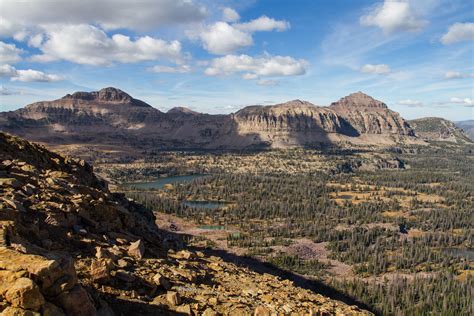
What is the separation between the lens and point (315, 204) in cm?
18288

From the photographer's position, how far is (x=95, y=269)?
18969 mm

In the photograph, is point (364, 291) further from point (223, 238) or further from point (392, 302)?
point (223, 238)

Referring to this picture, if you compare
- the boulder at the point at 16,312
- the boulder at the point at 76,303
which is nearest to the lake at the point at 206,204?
the boulder at the point at 76,303

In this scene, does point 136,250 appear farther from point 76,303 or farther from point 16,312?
point 16,312

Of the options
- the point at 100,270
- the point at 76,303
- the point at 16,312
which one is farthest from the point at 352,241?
the point at 16,312

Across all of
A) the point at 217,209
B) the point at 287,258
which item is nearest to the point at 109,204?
the point at 287,258

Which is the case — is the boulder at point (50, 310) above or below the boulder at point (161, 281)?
above

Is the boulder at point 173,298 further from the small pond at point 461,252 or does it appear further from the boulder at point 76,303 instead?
the small pond at point 461,252

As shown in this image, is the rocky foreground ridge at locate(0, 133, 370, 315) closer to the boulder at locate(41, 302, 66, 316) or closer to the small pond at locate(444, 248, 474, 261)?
the boulder at locate(41, 302, 66, 316)

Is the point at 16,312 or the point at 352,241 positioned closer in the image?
the point at 16,312

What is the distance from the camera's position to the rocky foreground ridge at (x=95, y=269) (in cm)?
1317

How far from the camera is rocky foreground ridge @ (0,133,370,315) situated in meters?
13.2

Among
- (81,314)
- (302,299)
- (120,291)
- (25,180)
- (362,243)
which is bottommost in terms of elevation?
(362,243)

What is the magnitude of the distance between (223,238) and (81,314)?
348 feet
